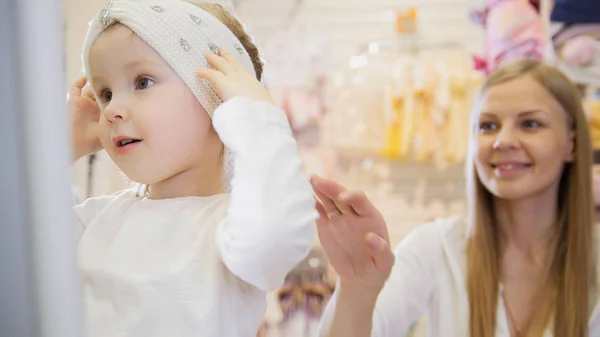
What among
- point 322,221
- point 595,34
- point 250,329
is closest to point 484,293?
point 322,221

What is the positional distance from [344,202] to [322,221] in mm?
91

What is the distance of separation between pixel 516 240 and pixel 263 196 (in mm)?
1003

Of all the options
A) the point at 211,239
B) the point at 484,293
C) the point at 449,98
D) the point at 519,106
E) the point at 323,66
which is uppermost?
the point at 323,66

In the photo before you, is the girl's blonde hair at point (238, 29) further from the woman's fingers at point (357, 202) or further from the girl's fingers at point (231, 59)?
the woman's fingers at point (357, 202)

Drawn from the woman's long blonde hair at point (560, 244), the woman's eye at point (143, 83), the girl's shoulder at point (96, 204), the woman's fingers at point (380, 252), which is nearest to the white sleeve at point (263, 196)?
the woman's eye at point (143, 83)

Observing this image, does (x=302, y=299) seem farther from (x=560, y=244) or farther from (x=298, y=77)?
(x=560, y=244)

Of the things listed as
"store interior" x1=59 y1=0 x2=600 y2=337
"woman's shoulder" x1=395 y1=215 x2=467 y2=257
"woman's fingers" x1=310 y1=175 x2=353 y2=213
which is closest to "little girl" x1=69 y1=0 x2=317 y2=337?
"woman's fingers" x1=310 y1=175 x2=353 y2=213

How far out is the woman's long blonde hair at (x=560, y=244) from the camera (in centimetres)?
122

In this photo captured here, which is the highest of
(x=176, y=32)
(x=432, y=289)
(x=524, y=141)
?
(x=176, y=32)

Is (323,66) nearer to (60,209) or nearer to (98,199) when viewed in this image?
(98,199)

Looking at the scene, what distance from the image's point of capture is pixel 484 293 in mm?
1283

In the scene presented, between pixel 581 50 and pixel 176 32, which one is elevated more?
pixel 581 50

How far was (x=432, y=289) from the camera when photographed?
1.36 metres

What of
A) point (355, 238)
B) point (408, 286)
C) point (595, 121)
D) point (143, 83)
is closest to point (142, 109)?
point (143, 83)
